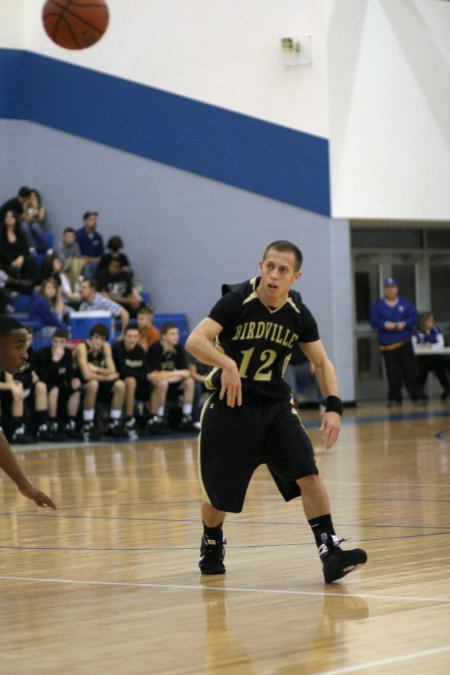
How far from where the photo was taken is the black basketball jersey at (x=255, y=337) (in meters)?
6.00

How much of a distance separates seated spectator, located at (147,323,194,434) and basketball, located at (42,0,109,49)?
3892 millimetres

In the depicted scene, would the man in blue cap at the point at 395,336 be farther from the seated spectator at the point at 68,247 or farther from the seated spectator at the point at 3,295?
the seated spectator at the point at 3,295

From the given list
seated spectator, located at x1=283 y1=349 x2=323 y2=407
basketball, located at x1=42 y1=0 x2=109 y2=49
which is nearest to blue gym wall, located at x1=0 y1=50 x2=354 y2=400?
seated spectator, located at x1=283 y1=349 x2=323 y2=407

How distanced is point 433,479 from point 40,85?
13351 millimetres

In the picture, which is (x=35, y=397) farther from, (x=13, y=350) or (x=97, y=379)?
(x=13, y=350)

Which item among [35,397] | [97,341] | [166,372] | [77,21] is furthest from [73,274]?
[77,21]

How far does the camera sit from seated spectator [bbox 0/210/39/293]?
1805cm

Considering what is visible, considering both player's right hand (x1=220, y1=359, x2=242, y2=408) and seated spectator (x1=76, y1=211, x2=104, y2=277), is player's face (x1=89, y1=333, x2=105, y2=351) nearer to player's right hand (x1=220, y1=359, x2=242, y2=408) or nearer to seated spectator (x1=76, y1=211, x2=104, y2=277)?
seated spectator (x1=76, y1=211, x2=104, y2=277)

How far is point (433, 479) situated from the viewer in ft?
32.8

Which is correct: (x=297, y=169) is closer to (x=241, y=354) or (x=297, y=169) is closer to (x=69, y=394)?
(x=69, y=394)

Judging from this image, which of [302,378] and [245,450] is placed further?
[302,378]

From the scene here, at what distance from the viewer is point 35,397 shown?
14984 mm

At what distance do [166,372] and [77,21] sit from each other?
4.50 meters

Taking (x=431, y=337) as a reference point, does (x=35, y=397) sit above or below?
below
